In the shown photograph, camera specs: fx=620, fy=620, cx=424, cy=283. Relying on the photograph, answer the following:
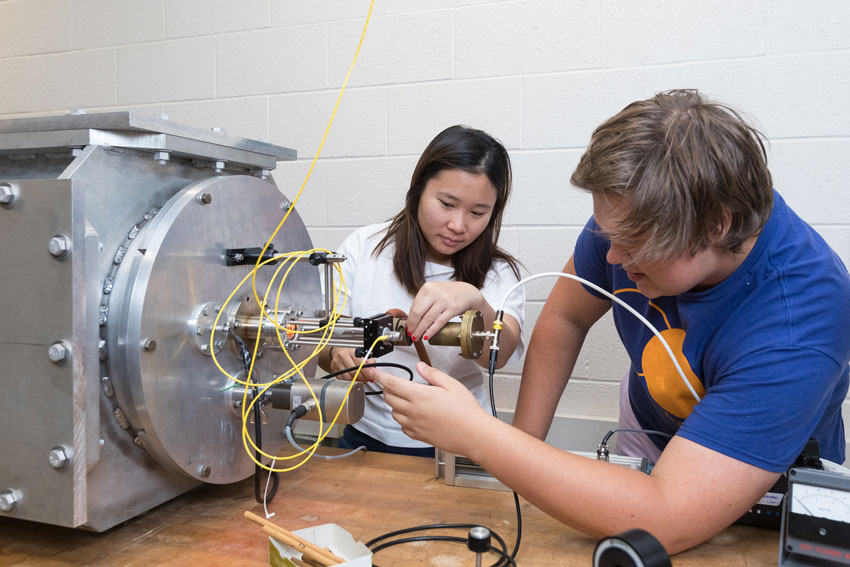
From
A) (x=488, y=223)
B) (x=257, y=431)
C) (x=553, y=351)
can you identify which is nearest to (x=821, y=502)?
(x=553, y=351)

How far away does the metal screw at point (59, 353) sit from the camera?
25.3 inches

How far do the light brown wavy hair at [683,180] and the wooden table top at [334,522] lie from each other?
0.32 metres

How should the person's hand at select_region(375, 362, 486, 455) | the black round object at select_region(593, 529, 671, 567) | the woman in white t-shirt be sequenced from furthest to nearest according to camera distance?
the woman in white t-shirt → the person's hand at select_region(375, 362, 486, 455) → the black round object at select_region(593, 529, 671, 567)

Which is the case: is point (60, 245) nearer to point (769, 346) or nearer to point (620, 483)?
point (620, 483)

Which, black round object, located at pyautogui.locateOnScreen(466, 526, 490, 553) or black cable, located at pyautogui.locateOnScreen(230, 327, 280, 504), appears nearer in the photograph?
black round object, located at pyautogui.locateOnScreen(466, 526, 490, 553)

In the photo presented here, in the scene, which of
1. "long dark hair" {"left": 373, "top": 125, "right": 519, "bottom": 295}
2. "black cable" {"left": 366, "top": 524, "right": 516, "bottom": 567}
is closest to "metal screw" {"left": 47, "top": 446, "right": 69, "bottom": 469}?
"black cable" {"left": 366, "top": 524, "right": 516, "bottom": 567}

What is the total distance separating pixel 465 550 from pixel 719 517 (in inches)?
11.5

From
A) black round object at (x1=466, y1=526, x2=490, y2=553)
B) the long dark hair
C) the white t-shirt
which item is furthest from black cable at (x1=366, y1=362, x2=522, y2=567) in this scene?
the long dark hair

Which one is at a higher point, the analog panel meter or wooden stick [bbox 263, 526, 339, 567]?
the analog panel meter

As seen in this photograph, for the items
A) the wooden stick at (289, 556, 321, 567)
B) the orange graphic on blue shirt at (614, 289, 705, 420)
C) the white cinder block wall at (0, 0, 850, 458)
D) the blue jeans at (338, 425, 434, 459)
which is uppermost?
the white cinder block wall at (0, 0, 850, 458)

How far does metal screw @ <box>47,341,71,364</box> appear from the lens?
2.11ft

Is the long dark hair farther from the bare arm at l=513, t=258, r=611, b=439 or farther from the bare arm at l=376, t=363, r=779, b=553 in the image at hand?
the bare arm at l=376, t=363, r=779, b=553

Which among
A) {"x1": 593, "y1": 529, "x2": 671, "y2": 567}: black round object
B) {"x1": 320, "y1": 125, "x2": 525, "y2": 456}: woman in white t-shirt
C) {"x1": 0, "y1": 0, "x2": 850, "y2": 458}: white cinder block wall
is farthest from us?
{"x1": 0, "y1": 0, "x2": 850, "y2": 458}: white cinder block wall

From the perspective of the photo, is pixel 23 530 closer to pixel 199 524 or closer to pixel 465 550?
pixel 199 524
